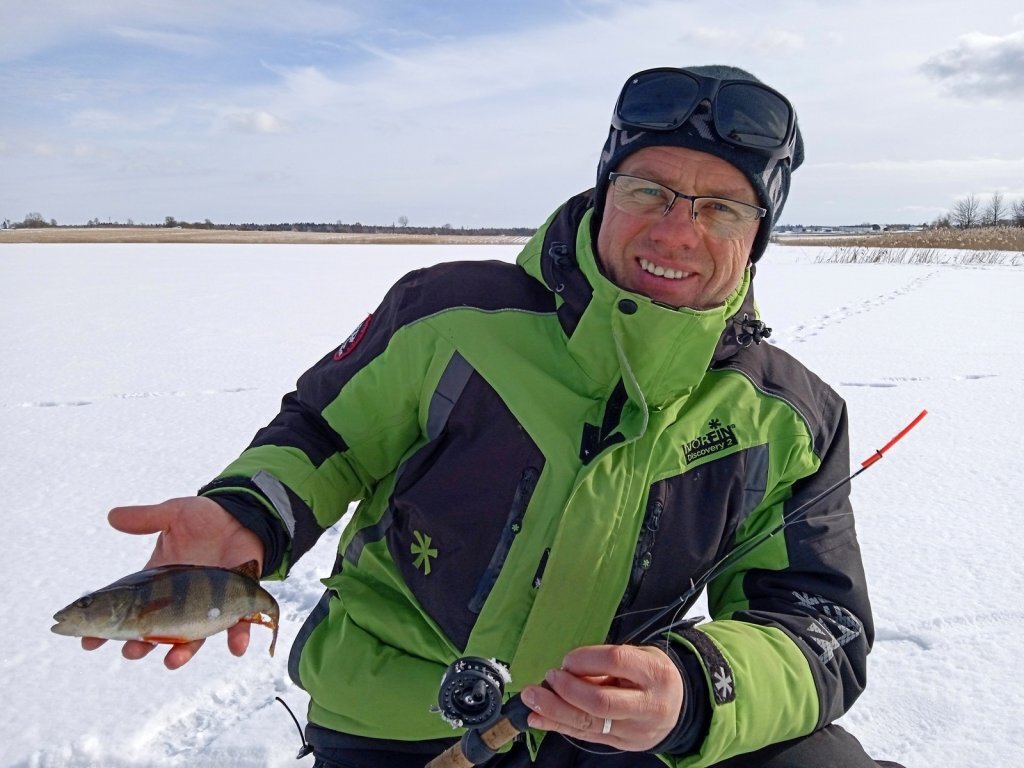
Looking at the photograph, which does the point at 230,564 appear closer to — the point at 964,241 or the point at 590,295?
the point at 590,295

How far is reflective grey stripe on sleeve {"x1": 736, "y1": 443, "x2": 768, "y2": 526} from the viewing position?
5.77 ft

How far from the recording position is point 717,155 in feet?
5.79

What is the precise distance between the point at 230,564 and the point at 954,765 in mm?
1917

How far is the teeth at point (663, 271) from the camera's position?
174 cm

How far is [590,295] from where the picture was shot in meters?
1.73

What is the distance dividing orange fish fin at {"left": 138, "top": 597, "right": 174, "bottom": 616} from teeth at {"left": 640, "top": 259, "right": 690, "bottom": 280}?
1179 mm

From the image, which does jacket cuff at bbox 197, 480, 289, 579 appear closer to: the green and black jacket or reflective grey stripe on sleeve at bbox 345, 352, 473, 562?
the green and black jacket

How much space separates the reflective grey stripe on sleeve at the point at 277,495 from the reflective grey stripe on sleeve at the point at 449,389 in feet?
1.19

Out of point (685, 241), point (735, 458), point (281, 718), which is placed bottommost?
point (281, 718)

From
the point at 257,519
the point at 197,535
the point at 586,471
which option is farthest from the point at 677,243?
the point at 197,535

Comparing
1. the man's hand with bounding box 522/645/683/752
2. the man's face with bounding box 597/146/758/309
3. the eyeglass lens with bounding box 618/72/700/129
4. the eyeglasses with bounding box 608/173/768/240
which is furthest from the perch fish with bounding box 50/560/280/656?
the eyeglass lens with bounding box 618/72/700/129

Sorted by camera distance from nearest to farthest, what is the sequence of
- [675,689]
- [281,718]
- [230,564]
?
1. [675,689]
2. [230,564]
3. [281,718]

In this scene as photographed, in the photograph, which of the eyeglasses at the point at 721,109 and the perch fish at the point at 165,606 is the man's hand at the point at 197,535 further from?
the eyeglasses at the point at 721,109

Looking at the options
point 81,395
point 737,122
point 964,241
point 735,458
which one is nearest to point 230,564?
point 735,458
